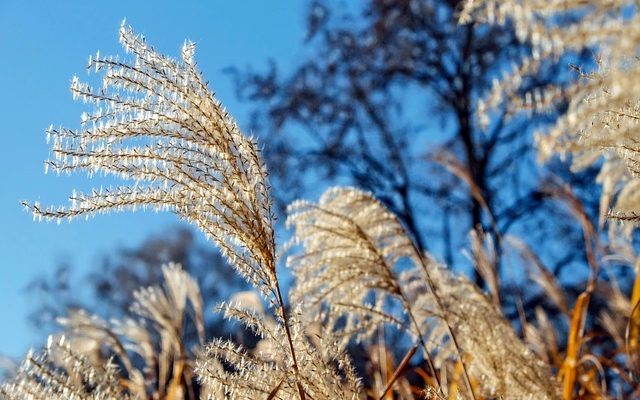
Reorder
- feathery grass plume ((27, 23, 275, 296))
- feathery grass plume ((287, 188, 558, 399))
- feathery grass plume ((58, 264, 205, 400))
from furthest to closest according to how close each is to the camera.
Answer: feathery grass plume ((58, 264, 205, 400)) → feathery grass plume ((287, 188, 558, 399)) → feathery grass plume ((27, 23, 275, 296))

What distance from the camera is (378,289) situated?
222 centimetres

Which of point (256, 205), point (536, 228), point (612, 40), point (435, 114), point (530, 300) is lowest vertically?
point (612, 40)

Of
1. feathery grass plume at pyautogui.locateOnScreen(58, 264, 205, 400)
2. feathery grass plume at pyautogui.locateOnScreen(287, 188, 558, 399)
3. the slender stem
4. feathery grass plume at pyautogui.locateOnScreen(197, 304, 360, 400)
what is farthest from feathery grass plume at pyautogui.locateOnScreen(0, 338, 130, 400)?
feathery grass plume at pyautogui.locateOnScreen(58, 264, 205, 400)

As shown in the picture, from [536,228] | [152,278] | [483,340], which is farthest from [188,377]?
[152,278]

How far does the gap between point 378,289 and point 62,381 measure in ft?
3.07

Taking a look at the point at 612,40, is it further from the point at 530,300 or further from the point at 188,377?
the point at 530,300

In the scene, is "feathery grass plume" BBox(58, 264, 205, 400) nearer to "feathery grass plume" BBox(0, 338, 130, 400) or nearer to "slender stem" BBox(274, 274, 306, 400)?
"feathery grass plume" BBox(0, 338, 130, 400)

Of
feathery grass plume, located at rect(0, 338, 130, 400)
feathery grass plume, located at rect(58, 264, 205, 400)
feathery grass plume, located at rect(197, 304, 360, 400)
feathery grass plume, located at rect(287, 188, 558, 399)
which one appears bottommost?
feathery grass plume, located at rect(197, 304, 360, 400)

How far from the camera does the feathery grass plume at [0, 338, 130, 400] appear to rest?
1.58 metres

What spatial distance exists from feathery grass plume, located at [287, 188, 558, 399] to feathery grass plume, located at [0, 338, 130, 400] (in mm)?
611

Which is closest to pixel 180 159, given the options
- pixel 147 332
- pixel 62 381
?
pixel 62 381

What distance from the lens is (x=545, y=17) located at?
2.74 ft

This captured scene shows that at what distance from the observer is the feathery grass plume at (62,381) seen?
158cm

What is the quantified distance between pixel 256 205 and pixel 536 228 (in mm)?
14367
